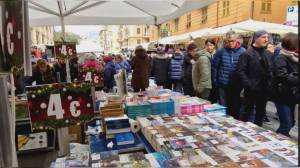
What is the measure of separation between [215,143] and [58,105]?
1.11 metres

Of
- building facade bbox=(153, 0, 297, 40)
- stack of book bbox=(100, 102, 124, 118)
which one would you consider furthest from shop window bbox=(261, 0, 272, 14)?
stack of book bbox=(100, 102, 124, 118)

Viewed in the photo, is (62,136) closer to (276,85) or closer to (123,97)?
(123,97)

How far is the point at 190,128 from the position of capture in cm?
258

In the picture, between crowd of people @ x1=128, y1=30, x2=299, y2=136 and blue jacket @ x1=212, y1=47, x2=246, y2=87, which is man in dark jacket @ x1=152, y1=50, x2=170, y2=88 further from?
blue jacket @ x1=212, y1=47, x2=246, y2=87

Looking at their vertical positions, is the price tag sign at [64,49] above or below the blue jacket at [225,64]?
above

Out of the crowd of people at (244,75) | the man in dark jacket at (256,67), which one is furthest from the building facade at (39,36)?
the man in dark jacket at (256,67)

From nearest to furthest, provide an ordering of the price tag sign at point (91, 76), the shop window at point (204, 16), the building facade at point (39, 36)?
the price tag sign at point (91, 76) → the shop window at point (204, 16) → the building facade at point (39, 36)

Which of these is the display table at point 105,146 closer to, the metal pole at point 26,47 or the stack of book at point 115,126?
the stack of book at point 115,126

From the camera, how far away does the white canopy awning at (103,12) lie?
Answer: 17.7ft

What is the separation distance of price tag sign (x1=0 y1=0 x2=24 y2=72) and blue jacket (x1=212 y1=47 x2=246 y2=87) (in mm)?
3861

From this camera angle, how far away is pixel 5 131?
1193mm

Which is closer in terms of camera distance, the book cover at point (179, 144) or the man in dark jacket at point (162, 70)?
the book cover at point (179, 144)

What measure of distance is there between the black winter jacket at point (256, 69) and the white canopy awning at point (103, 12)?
1352 mm

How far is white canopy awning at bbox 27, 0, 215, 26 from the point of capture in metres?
5.40
